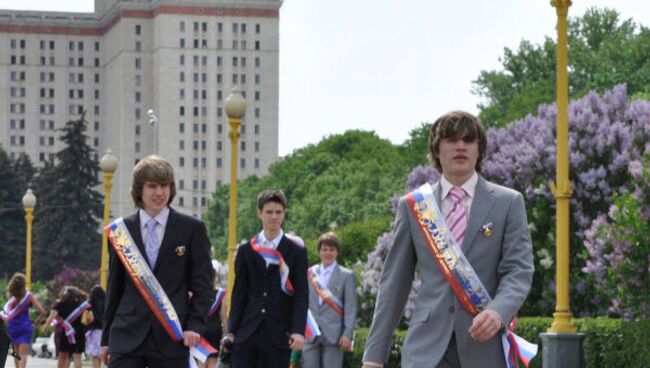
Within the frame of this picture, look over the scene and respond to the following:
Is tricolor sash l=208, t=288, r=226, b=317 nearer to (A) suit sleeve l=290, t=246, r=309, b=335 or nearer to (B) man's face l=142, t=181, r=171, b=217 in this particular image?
(A) suit sleeve l=290, t=246, r=309, b=335

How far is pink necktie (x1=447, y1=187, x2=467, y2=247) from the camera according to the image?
7.74 meters

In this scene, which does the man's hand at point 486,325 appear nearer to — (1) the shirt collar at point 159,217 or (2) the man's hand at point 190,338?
(2) the man's hand at point 190,338

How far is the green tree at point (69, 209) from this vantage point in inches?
5285

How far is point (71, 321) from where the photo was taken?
98.4ft

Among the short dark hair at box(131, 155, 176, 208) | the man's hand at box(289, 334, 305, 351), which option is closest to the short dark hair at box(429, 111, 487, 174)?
the short dark hair at box(131, 155, 176, 208)

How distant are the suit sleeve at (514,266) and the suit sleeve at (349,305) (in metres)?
10.3

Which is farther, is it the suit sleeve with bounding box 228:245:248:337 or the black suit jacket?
the suit sleeve with bounding box 228:245:248:337

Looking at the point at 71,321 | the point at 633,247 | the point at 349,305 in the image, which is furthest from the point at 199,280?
the point at 71,321

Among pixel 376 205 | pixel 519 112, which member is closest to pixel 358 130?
pixel 376 205

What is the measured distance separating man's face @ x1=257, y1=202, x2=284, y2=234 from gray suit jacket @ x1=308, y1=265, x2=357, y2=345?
14.4 ft

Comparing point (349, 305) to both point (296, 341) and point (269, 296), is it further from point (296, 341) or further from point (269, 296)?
point (296, 341)

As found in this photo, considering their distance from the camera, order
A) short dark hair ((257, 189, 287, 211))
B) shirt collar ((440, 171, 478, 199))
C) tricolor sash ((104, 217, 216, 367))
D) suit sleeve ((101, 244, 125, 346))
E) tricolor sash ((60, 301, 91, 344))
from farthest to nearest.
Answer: tricolor sash ((60, 301, 91, 344)) → short dark hair ((257, 189, 287, 211)) → suit sleeve ((101, 244, 125, 346)) → tricolor sash ((104, 217, 216, 367)) → shirt collar ((440, 171, 478, 199))

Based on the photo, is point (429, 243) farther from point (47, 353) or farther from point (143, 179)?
point (47, 353)

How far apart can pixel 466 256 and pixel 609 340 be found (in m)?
11.5
